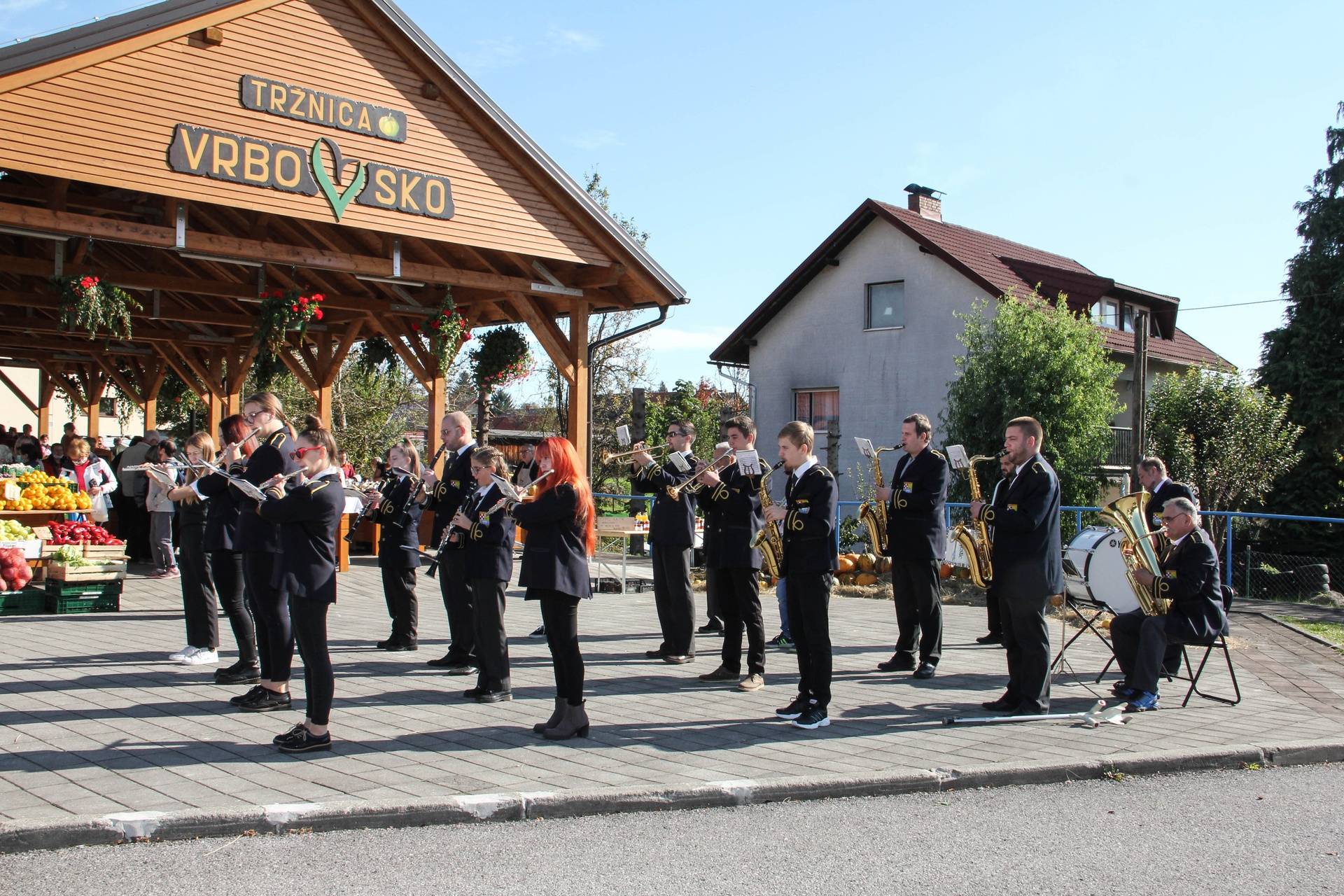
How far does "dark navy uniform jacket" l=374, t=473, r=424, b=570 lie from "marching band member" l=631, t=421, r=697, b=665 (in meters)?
1.82

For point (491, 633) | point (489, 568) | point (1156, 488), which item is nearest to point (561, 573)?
point (489, 568)

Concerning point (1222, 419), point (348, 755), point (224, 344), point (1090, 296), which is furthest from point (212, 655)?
point (1090, 296)

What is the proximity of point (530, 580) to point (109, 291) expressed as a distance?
8114 mm

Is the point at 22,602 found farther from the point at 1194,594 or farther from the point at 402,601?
the point at 1194,594

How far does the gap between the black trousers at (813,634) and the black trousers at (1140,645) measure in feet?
7.40

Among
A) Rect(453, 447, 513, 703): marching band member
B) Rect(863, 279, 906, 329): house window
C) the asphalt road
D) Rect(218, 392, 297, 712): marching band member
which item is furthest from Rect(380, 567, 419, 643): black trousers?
Rect(863, 279, 906, 329): house window

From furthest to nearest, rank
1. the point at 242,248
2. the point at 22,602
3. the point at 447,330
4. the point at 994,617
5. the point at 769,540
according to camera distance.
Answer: the point at 447,330 → the point at 242,248 → the point at 22,602 → the point at 994,617 → the point at 769,540

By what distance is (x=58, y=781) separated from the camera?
5.36 m

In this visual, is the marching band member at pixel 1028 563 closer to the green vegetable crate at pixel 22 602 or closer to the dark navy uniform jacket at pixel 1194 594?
the dark navy uniform jacket at pixel 1194 594

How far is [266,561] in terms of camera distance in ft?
23.0

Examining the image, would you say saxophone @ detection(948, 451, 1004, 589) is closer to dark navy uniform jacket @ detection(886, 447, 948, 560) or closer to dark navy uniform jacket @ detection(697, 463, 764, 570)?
dark navy uniform jacket @ detection(886, 447, 948, 560)

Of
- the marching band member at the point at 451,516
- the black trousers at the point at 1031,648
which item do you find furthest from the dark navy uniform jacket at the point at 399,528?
the black trousers at the point at 1031,648

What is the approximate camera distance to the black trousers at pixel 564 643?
254 inches

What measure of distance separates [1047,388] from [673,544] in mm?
15512
